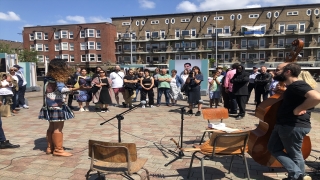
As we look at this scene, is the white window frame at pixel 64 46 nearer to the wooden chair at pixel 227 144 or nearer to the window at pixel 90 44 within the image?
the window at pixel 90 44

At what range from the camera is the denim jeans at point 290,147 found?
309cm

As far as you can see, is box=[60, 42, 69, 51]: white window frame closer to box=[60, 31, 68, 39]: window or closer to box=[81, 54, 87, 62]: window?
box=[60, 31, 68, 39]: window

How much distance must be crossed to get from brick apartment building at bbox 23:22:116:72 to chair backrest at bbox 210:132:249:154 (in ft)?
171

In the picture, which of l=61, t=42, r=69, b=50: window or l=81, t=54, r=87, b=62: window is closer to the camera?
l=81, t=54, r=87, b=62: window

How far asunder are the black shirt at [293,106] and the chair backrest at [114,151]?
1.86 metres

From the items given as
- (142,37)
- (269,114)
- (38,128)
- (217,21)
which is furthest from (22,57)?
(269,114)

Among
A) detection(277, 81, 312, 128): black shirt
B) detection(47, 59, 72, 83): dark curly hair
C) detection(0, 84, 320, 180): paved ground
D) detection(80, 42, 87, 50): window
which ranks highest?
detection(80, 42, 87, 50): window

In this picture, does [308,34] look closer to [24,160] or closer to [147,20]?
[147,20]

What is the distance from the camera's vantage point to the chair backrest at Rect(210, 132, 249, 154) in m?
3.23

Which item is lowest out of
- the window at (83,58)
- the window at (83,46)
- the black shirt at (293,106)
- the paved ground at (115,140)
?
the paved ground at (115,140)

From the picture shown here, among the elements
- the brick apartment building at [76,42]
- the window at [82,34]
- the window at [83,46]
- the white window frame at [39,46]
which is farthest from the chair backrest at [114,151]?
the white window frame at [39,46]

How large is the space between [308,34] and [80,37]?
43.4 metres

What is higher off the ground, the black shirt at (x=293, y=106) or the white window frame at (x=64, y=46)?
the white window frame at (x=64, y=46)

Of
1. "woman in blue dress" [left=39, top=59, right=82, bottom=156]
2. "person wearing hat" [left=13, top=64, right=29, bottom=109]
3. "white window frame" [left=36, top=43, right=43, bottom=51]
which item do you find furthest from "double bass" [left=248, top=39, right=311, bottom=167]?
"white window frame" [left=36, top=43, right=43, bottom=51]
